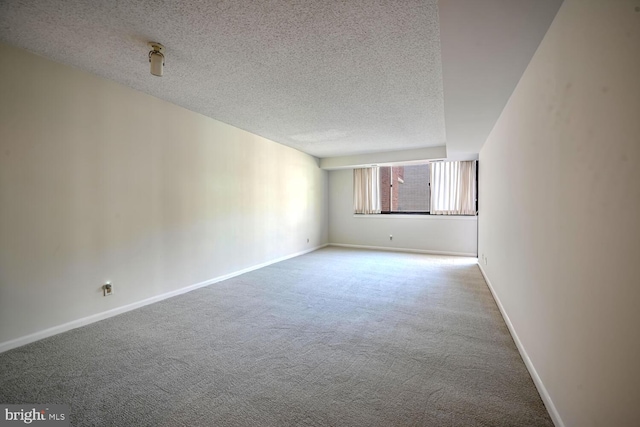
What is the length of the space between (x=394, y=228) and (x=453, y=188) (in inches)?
64.9

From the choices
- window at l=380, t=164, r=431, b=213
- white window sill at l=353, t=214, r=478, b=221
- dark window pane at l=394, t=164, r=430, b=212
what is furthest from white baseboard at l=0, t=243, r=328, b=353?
dark window pane at l=394, t=164, r=430, b=212

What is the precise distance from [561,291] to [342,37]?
2.13 m

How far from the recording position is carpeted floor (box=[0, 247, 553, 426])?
1507 mm

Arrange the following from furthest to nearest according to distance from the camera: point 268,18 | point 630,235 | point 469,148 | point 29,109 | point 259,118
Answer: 1. point 469,148
2. point 259,118
3. point 29,109
4. point 268,18
5. point 630,235

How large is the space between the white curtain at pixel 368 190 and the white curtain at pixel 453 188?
1.39 m

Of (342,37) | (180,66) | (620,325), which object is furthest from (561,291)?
(180,66)

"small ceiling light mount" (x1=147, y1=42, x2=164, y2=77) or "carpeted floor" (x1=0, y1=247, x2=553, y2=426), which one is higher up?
"small ceiling light mount" (x1=147, y1=42, x2=164, y2=77)

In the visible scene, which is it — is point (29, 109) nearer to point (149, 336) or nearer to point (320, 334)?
point (149, 336)

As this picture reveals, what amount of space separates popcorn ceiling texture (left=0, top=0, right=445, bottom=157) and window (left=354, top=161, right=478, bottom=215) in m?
2.97

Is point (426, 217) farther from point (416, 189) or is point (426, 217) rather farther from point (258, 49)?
point (258, 49)

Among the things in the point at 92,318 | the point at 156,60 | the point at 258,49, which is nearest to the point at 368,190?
the point at 258,49

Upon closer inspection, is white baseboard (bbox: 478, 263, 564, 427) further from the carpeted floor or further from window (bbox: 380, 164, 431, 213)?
window (bbox: 380, 164, 431, 213)

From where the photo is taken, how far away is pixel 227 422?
1444 mm

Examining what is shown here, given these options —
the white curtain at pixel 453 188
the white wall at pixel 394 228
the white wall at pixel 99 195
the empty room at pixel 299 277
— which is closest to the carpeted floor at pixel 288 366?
the empty room at pixel 299 277
